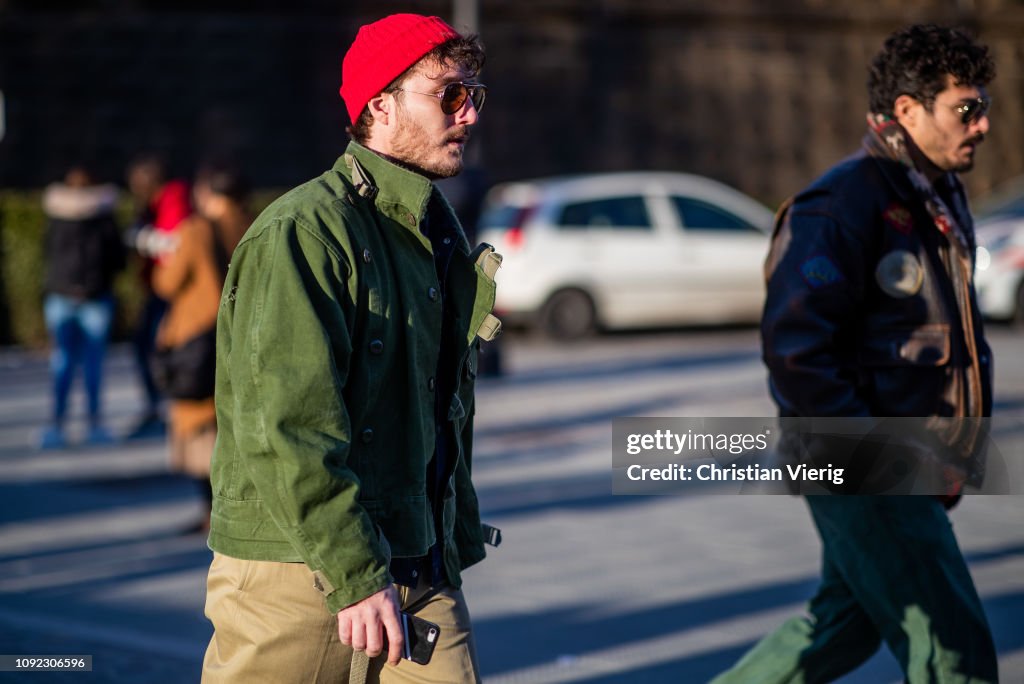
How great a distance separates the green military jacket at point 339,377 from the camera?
94.8 inches

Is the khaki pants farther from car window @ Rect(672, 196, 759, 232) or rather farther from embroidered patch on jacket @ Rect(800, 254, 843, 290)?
car window @ Rect(672, 196, 759, 232)

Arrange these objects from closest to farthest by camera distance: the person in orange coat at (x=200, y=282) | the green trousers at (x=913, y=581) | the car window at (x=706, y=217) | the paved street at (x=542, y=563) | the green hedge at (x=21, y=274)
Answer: the green trousers at (x=913, y=581) < the paved street at (x=542, y=563) < the person in orange coat at (x=200, y=282) < the green hedge at (x=21, y=274) < the car window at (x=706, y=217)

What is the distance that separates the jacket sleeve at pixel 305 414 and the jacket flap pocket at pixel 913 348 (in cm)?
151

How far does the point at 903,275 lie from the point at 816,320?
254mm

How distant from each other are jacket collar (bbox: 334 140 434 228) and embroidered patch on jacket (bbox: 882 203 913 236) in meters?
1.32

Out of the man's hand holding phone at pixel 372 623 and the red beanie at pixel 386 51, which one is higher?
the red beanie at pixel 386 51

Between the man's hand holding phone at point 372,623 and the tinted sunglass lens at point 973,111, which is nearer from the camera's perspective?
the man's hand holding phone at point 372,623

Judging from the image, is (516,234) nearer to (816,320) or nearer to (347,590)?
(816,320)

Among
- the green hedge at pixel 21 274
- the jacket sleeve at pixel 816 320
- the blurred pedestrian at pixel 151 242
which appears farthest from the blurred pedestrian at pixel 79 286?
the jacket sleeve at pixel 816 320

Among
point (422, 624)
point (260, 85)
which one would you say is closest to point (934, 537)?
point (422, 624)

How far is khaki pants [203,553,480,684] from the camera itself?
2553 mm

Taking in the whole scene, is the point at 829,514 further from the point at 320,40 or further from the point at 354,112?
the point at 320,40

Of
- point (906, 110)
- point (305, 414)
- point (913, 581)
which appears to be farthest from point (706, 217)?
point (305, 414)

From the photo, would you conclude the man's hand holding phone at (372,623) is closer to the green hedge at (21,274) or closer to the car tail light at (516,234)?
the car tail light at (516,234)
